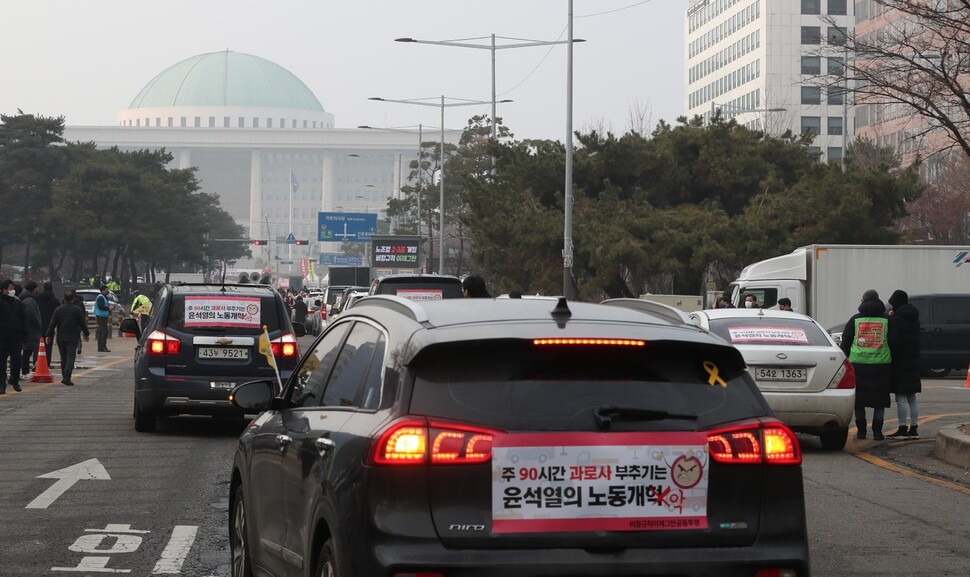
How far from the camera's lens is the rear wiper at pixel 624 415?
4762 mm

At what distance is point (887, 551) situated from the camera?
900cm

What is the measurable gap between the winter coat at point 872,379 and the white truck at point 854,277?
52.9 feet

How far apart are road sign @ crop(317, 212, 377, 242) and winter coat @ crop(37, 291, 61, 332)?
67783 mm

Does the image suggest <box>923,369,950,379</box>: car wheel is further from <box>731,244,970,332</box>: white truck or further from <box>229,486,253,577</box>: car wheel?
<box>229,486,253,577</box>: car wheel

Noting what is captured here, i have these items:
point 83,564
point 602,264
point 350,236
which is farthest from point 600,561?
point 350,236

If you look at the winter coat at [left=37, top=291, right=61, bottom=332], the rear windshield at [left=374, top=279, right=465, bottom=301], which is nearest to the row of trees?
the winter coat at [left=37, top=291, right=61, bottom=332]

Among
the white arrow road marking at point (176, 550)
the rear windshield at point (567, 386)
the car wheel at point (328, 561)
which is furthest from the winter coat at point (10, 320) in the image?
the rear windshield at point (567, 386)

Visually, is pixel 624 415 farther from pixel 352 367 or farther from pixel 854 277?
pixel 854 277

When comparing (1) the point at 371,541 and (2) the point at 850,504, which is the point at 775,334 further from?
(1) the point at 371,541

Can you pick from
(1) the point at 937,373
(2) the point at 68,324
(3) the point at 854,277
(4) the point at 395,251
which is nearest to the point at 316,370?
(2) the point at 68,324

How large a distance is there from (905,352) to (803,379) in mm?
1763

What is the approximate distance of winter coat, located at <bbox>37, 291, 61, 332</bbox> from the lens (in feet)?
92.6

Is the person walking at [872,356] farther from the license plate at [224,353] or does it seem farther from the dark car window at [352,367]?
the dark car window at [352,367]

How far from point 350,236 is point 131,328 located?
78910 mm
